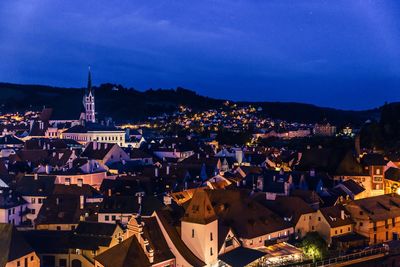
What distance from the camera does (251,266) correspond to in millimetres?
Answer: 39812

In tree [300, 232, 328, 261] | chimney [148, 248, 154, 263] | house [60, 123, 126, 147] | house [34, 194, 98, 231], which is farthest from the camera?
house [60, 123, 126, 147]

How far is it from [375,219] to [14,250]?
105 ft

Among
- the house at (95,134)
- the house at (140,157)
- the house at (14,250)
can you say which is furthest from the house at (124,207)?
the house at (95,134)

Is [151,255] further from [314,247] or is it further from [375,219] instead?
[375,219]

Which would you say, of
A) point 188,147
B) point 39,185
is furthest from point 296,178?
point 188,147

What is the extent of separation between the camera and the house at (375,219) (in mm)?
50781

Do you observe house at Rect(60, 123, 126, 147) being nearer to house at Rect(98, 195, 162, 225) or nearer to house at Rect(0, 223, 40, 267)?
house at Rect(98, 195, 162, 225)

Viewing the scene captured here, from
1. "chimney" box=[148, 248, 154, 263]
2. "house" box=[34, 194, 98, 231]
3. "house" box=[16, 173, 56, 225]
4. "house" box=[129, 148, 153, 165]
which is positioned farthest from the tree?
"house" box=[129, 148, 153, 165]

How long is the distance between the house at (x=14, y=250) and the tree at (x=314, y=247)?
20.5 metres

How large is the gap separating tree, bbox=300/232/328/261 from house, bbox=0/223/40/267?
67.3ft

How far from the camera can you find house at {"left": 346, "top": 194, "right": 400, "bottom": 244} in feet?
167

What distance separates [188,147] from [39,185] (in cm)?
4696

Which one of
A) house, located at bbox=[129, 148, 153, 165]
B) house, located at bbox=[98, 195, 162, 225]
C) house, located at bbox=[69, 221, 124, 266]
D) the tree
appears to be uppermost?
house, located at bbox=[129, 148, 153, 165]

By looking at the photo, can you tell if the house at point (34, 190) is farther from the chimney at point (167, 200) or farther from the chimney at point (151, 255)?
the chimney at point (151, 255)
